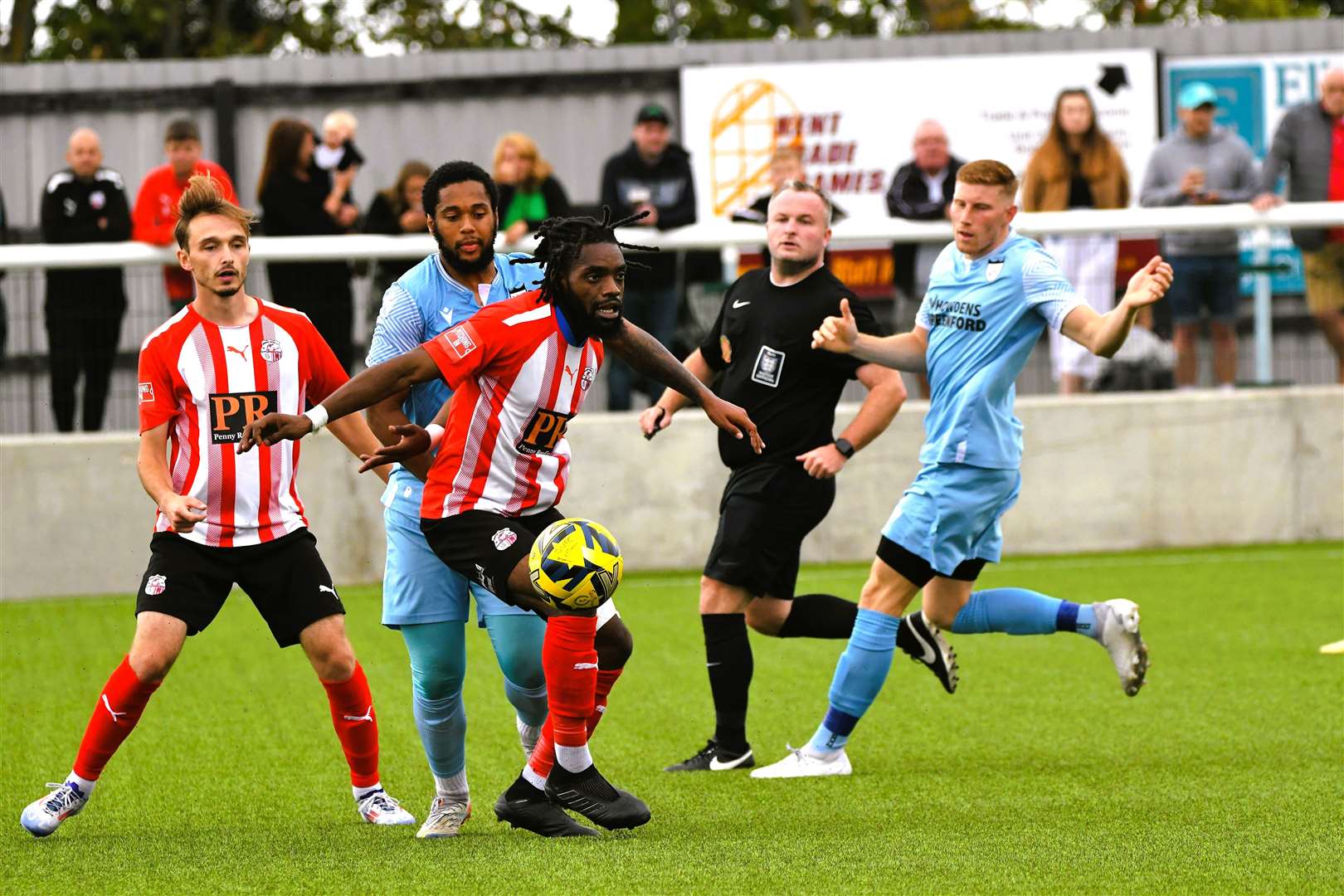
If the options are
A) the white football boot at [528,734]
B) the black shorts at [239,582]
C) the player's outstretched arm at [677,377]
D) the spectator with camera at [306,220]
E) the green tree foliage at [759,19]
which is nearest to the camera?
the player's outstretched arm at [677,377]

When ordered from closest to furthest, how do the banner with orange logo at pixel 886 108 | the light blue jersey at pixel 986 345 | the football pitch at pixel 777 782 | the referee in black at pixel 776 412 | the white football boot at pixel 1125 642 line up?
the football pitch at pixel 777 782, the light blue jersey at pixel 986 345, the white football boot at pixel 1125 642, the referee in black at pixel 776 412, the banner with orange logo at pixel 886 108

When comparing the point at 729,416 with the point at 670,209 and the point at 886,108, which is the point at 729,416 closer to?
the point at 670,209

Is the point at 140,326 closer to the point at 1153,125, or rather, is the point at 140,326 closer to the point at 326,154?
the point at 326,154

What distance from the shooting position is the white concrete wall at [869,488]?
11812 millimetres

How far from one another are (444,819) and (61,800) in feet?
3.80

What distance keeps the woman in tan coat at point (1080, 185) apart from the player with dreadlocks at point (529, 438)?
7.23 m

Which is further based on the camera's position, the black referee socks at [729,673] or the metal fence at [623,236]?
the metal fence at [623,236]

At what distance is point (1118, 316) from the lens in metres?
5.93

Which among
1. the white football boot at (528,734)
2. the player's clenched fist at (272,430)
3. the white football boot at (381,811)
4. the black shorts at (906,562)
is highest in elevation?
the player's clenched fist at (272,430)

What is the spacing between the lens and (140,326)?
38.7ft

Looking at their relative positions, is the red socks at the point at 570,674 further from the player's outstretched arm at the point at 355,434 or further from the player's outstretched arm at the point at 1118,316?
the player's outstretched arm at the point at 1118,316

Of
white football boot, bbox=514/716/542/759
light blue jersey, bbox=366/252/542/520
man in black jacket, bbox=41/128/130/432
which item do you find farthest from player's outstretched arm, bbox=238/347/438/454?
man in black jacket, bbox=41/128/130/432

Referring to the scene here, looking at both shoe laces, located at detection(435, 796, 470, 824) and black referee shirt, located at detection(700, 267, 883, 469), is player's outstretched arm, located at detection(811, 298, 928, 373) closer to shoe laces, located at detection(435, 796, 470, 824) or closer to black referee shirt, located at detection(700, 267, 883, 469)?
black referee shirt, located at detection(700, 267, 883, 469)

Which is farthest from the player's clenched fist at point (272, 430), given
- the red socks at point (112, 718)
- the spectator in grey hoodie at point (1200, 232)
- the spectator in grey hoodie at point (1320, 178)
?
the spectator in grey hoodie at point (1320, 178)
